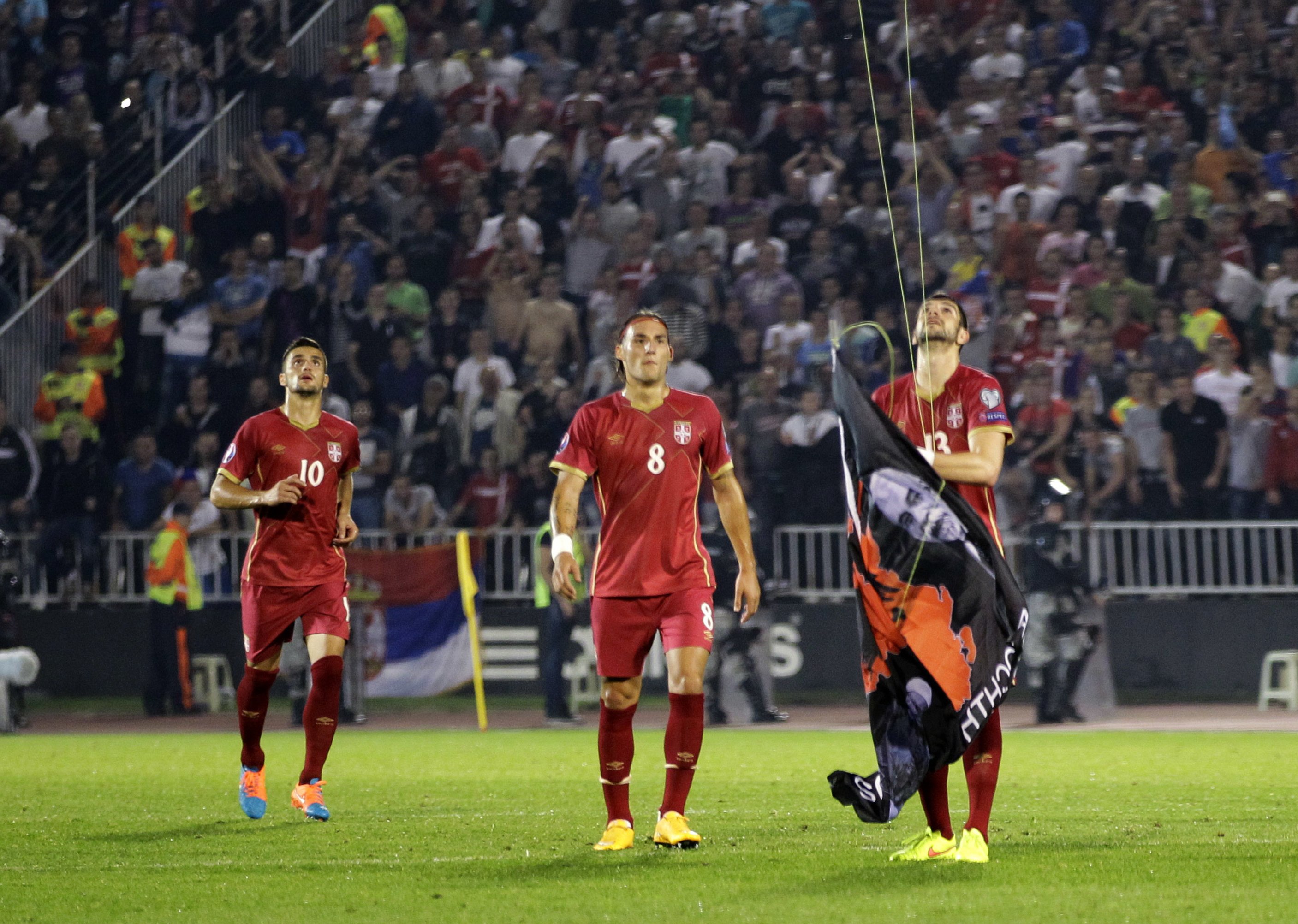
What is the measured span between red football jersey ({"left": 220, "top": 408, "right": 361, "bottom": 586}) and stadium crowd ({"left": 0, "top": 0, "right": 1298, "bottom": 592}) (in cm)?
814

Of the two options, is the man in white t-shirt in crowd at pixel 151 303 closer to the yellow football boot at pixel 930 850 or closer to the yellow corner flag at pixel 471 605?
the yellow corner flag at pixel 471 605

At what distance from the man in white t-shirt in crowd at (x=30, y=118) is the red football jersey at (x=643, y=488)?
18.5m

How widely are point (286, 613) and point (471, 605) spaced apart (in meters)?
7.59

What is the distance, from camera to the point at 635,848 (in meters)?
7.14

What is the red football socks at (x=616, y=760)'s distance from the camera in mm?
7211

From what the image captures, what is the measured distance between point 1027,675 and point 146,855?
35.5 ft

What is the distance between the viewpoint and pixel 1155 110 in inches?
802

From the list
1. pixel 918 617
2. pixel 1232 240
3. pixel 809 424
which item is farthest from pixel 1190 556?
pixel 918 617

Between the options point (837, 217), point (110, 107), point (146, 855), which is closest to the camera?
point (146, 855)

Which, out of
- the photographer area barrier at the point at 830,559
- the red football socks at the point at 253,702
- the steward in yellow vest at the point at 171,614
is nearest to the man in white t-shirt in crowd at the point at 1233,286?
the photographer area barrier at the point at 830,559

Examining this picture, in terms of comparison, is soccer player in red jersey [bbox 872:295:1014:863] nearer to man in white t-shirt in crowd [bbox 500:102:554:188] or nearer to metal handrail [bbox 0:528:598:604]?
metal handrail [bbox 0:528:598:604]

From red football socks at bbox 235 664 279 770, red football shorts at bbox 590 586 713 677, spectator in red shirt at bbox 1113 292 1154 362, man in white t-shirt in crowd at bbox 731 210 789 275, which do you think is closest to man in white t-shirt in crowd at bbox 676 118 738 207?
man in white t-shirt in crowd at bbox 731 210 789 275

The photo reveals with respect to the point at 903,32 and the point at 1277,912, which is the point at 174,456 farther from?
the point at 1277,912

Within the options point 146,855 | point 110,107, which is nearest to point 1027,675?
point 146,855
